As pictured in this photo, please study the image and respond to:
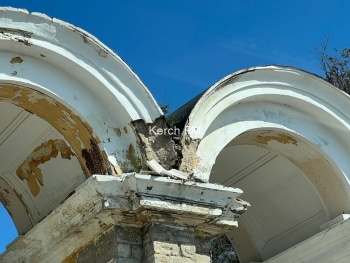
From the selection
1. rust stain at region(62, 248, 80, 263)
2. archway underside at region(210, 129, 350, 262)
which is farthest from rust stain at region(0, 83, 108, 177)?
archway underside at region(210, 129, 350, 262)

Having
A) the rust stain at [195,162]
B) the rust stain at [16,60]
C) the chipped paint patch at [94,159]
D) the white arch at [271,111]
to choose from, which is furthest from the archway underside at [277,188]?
the rust stain at [16,60]

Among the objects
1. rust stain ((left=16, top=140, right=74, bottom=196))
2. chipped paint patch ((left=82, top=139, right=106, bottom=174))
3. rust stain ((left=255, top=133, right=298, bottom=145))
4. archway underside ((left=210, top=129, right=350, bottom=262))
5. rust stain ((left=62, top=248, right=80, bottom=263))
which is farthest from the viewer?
archway underside ((left=210, top=129, right=350, bottom=262))

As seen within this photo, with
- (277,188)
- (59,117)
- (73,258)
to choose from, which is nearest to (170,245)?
(73,258)

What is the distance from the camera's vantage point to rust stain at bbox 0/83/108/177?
19.0 feet

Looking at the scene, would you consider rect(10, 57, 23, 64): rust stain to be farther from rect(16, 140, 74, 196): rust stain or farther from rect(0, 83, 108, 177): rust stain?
rect(16, 140, 74, 196): rust stain

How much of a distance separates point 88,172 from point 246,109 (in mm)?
1674

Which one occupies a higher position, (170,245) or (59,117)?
(59,117)

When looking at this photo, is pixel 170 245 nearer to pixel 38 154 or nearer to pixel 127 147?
pixel 127 147

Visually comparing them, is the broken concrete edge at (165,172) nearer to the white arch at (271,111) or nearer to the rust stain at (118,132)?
the white arch at (271,111)

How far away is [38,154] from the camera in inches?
264

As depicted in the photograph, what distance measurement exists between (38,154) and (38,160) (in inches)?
3.0

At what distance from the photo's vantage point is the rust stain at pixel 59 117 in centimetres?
579

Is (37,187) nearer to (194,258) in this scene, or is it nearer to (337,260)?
(194,258)

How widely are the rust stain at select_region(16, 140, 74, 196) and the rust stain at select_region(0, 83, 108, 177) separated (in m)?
0.27
